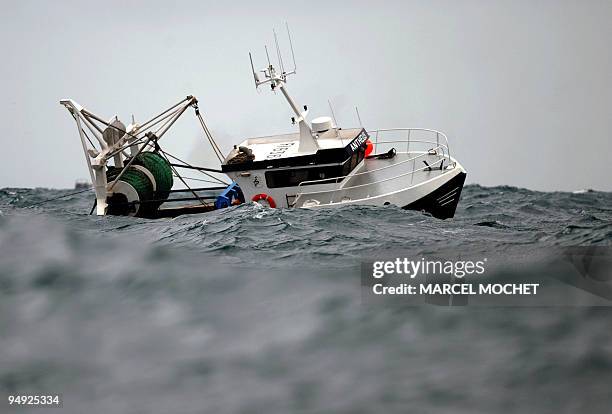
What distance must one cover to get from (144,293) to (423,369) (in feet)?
13.3

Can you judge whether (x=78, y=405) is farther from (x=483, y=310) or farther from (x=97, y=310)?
(x=483, y=310)

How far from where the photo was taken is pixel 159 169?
27.3m

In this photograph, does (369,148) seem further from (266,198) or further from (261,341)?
(261,341)

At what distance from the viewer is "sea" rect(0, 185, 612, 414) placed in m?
7.91

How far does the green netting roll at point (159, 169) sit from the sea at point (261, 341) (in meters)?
14.1

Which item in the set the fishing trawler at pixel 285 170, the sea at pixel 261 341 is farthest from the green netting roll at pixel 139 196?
the sea at pixel 261 341

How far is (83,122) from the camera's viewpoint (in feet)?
87.9

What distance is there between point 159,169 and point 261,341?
19066 millimetres

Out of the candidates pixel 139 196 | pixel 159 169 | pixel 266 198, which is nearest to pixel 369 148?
pixel 266 198

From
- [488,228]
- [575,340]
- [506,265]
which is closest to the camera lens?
[575,340]

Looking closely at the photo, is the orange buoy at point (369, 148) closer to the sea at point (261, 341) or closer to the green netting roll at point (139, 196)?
the green netting roll at point (139, 196)

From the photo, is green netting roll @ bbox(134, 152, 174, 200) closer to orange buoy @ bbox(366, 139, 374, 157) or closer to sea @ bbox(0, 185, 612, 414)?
orange buoy @ bbox(366, 139, 374, 157)

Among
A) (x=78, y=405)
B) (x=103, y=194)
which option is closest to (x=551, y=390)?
(x=78, y=405)

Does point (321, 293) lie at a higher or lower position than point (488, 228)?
higher
